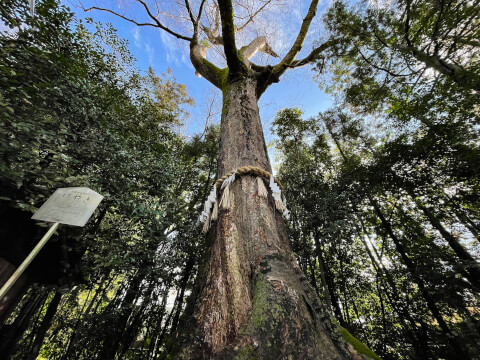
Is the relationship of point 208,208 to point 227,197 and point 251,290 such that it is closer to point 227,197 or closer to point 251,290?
point 227,197

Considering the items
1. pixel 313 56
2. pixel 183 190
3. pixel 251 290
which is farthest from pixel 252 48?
pixel 251 290

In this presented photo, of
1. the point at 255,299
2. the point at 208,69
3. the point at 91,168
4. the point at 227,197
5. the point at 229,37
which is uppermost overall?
the point at 208,69

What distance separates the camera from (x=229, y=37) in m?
2.29

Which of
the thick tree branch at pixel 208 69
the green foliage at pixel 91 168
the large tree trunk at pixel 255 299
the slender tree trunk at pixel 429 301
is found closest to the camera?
the large tree trunk at pixel 255 299

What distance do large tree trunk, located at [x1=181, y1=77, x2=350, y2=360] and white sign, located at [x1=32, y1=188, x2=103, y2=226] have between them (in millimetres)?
1031

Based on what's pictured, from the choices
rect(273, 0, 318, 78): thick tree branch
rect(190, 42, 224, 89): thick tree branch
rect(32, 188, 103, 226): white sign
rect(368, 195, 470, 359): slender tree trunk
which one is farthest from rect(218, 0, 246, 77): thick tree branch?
rect(368, 195, 470, 359): slender tree trunk

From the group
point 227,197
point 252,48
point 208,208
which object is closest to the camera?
point 227,197

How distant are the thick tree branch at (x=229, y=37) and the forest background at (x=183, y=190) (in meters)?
2.08

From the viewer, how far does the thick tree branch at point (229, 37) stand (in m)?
2.05

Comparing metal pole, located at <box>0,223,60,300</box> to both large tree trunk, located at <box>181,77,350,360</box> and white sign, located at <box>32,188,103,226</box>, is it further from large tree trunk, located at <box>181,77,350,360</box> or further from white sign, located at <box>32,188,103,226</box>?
large tree trunk, located at <box>181,77,350,360</box>

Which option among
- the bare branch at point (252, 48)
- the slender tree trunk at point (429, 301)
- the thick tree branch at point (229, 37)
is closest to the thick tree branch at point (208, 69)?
the thick tree branch at point (229, 37)

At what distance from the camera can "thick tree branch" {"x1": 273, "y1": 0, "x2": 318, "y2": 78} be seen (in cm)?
347

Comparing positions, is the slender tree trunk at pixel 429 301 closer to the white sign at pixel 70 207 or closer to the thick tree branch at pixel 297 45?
the thick tree branch at pixel 297 45

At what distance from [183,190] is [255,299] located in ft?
16.2
